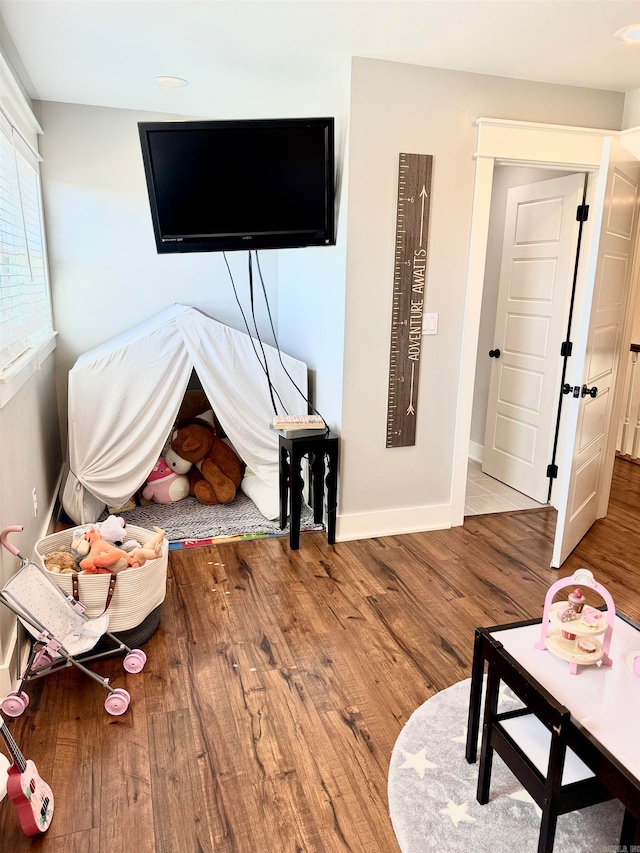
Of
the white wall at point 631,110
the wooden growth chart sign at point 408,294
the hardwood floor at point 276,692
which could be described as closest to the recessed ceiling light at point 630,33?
the white wall at point 631,110

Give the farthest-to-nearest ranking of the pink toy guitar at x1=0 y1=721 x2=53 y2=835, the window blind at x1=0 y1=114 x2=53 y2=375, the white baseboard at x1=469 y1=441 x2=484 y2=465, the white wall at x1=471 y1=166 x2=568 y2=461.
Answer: the white baseboard at x1=469 y1=441 x2=484 y2=465 → the white wall at x1=471 y1=166 x2=568 y2=461 → the window blind at x1=0 y1=114 x2=53 y2=375 → the pink toy guitar at x1=0 y1=721 x2=53 y2=835

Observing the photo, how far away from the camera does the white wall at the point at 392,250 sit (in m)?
2.96

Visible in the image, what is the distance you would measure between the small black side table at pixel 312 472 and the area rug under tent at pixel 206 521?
0.21m

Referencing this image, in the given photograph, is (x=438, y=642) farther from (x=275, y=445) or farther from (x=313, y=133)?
(x=313, y=133)

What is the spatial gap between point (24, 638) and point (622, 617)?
6.99 ft

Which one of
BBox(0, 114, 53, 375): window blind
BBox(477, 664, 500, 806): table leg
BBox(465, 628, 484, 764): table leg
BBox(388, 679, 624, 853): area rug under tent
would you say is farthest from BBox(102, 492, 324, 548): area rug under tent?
BBox(477, 664, 500, 806): table leg

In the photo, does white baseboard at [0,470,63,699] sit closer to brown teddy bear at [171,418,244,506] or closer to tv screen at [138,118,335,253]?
brown teddy bear at [171,418,244,506]

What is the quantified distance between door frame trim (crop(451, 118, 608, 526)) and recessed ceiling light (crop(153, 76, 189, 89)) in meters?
1.58

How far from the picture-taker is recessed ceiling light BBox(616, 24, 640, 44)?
242 centimetres

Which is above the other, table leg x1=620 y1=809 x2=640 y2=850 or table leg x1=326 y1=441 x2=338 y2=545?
table leg x1=326 y1=441 x2=338 y2=545

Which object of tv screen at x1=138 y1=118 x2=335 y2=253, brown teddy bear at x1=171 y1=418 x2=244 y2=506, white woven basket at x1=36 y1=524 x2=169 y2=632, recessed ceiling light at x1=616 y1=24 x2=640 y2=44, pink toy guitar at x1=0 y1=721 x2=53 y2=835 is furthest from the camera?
brown teddy bear at x1=171 y1=418 x2=244 y2=506

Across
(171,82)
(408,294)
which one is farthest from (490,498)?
(171,82)

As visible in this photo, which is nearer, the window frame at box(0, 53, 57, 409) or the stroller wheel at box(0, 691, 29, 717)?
the stroller wheel at box(0, 691, 29, 717)

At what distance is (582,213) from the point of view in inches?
139
